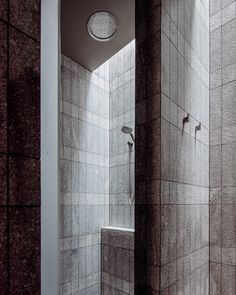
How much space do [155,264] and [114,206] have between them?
1.30 meters

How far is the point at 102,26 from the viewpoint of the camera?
1.84m

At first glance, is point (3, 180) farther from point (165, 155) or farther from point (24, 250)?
point (165, 155)

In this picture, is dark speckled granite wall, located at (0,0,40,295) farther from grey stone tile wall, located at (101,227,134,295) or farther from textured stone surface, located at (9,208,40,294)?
grey stone tile wall, located at (101,227,134,295)

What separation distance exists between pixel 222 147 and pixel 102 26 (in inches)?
47.6

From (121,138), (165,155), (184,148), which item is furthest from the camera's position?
(121,138)

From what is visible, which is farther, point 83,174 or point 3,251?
point 83,174

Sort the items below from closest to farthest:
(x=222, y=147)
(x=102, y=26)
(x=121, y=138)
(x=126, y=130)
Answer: (x=102, y=26)
(x=222, y=147)
(x=126, y=130)
(x=121, y=138)

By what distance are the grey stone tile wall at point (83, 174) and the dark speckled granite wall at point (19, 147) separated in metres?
1.58

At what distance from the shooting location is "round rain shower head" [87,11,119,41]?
1763mm

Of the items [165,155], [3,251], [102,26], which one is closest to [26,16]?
[3,251]

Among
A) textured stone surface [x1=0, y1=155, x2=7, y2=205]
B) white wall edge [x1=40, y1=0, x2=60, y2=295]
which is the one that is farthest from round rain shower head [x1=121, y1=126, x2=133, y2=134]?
textured stone surface [x1=0, y1=155, x2=7, y2=205]

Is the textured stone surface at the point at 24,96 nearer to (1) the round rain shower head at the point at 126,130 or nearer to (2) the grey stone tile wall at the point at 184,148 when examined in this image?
(2) the grey stone tile wall at the point at 184,148

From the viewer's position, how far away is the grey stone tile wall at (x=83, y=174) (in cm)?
212

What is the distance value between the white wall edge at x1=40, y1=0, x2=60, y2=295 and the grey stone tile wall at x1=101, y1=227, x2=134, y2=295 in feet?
5.87
